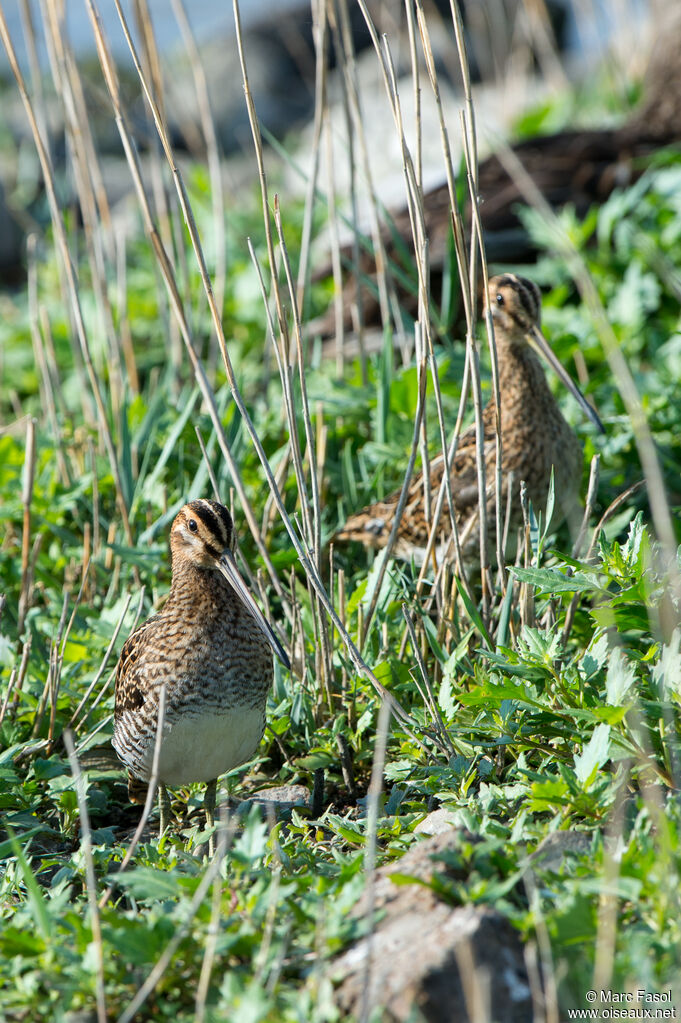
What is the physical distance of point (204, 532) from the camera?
10.6 ft

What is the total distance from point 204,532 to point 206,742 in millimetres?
603

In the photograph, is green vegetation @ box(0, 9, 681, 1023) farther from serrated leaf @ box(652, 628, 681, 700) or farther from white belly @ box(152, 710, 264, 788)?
white belly @ box(152, 710, 264, 788)

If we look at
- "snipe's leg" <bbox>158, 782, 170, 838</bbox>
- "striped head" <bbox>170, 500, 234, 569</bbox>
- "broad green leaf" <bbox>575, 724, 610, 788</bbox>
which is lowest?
"snipe's leg" <bbox>158, 782, 170, 838</bbox>

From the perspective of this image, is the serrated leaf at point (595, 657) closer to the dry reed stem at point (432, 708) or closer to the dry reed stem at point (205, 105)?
the dry reed stem at point (432, 708)

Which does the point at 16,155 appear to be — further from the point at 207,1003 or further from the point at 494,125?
the point at 207,1003

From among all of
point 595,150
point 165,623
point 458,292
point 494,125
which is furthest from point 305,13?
point 165,623

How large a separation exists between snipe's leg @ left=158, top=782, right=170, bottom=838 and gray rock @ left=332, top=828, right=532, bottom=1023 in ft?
3.81

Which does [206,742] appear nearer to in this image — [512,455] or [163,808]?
[163,808]

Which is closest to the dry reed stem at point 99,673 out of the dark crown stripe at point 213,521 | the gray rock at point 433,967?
the dark crown stripe at point 213,521

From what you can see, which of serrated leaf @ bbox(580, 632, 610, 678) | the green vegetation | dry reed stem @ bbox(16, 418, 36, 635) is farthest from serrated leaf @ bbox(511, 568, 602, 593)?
dry reed stem @ bbox(16, 418, 36, 635)

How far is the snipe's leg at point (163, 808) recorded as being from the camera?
3277mm

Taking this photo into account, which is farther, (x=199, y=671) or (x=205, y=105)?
(x=205, y=105)

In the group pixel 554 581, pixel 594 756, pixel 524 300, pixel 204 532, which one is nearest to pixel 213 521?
pixel 204 532

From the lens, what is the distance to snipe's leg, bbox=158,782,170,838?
10.8ft
